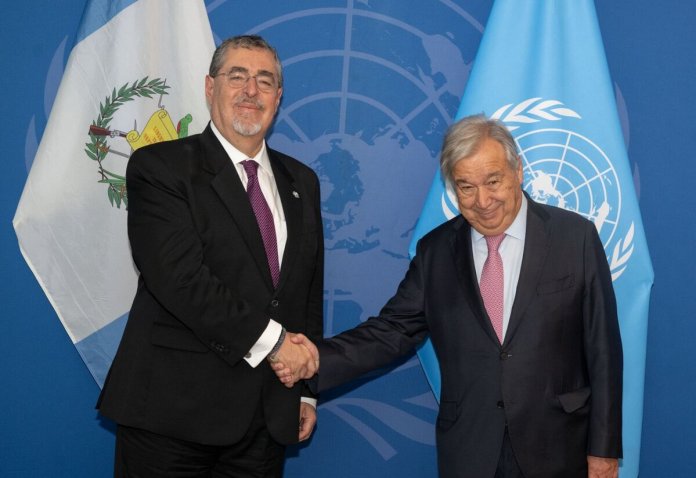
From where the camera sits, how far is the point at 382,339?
2506 mm

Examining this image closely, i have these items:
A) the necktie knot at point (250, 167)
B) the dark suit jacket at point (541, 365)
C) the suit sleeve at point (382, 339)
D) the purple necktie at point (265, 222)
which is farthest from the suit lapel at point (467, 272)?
the necktie knot at point (250, 167)

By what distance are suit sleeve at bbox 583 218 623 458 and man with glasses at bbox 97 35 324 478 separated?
0.87m

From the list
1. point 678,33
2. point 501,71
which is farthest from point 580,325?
point 678,33

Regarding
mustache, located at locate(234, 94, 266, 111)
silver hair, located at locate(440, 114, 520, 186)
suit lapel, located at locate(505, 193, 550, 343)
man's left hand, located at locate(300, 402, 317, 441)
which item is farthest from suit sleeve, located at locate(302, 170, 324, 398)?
suit lapel, located at locate(505, 193, 550, 343)

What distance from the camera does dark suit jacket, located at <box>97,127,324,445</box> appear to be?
2119 mm

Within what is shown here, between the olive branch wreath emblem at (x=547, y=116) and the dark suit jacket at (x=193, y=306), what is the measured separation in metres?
1.07

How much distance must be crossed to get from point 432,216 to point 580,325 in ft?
2.78

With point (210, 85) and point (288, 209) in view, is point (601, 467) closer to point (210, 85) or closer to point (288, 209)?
point (288, 209)

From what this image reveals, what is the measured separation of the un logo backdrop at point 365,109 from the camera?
3035 millimetres

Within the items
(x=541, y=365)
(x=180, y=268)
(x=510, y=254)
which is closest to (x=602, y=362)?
(x=541, y=365)

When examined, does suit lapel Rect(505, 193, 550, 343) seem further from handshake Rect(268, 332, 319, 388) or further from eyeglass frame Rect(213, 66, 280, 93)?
eyeglass frame Rect(213, 66, 280, 93)

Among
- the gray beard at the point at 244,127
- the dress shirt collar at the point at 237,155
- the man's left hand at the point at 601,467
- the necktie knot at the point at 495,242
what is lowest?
the man's left hand at the point at 601,467

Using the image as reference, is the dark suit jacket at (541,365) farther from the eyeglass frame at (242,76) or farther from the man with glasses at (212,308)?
the eyeglass frame at (242,76)

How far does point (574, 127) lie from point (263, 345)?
1447mm
